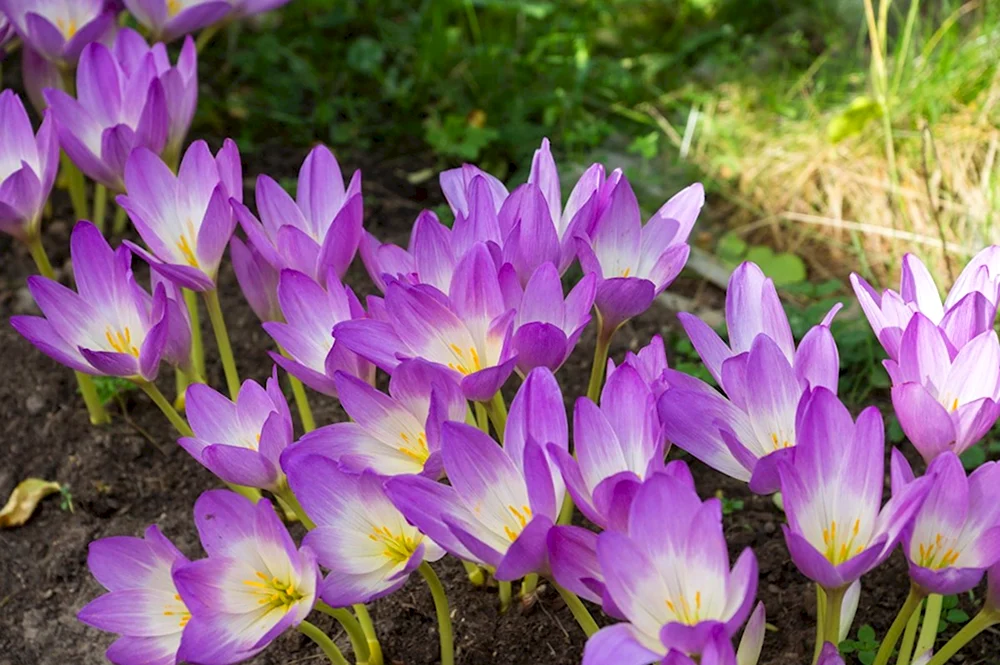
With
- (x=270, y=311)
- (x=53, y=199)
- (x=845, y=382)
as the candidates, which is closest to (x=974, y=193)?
(x=845, y=382)

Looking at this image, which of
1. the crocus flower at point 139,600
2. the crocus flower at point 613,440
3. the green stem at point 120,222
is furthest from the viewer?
the green stem at point 120,222

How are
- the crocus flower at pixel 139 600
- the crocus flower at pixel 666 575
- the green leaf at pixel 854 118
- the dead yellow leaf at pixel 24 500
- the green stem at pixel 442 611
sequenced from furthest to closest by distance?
the green leaf at pixel 854 118
the dead yellow leaf at pixel 24 500
the green stem at pixel 442 611
the crocus flower at pixel 139 600
the crocus flower at pixel 666 575

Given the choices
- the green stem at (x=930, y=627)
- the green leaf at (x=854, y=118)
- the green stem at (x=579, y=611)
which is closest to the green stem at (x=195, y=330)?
the green stem at (x=579, y=611)

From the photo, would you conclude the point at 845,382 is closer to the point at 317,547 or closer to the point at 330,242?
the point at 330,242

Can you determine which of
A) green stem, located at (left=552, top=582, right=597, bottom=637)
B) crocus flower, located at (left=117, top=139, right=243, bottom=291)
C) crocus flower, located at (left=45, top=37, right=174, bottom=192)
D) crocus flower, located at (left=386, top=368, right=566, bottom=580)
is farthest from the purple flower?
green stem, located at (left=552, top=582, right=597, bottom=637)

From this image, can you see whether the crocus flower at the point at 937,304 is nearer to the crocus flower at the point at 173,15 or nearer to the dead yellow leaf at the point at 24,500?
the crocus flower at the point at 173,15

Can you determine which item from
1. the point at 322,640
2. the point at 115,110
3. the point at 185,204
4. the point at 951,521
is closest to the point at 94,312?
the point at 185,204

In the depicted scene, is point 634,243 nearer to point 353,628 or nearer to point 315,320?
point 315,320
